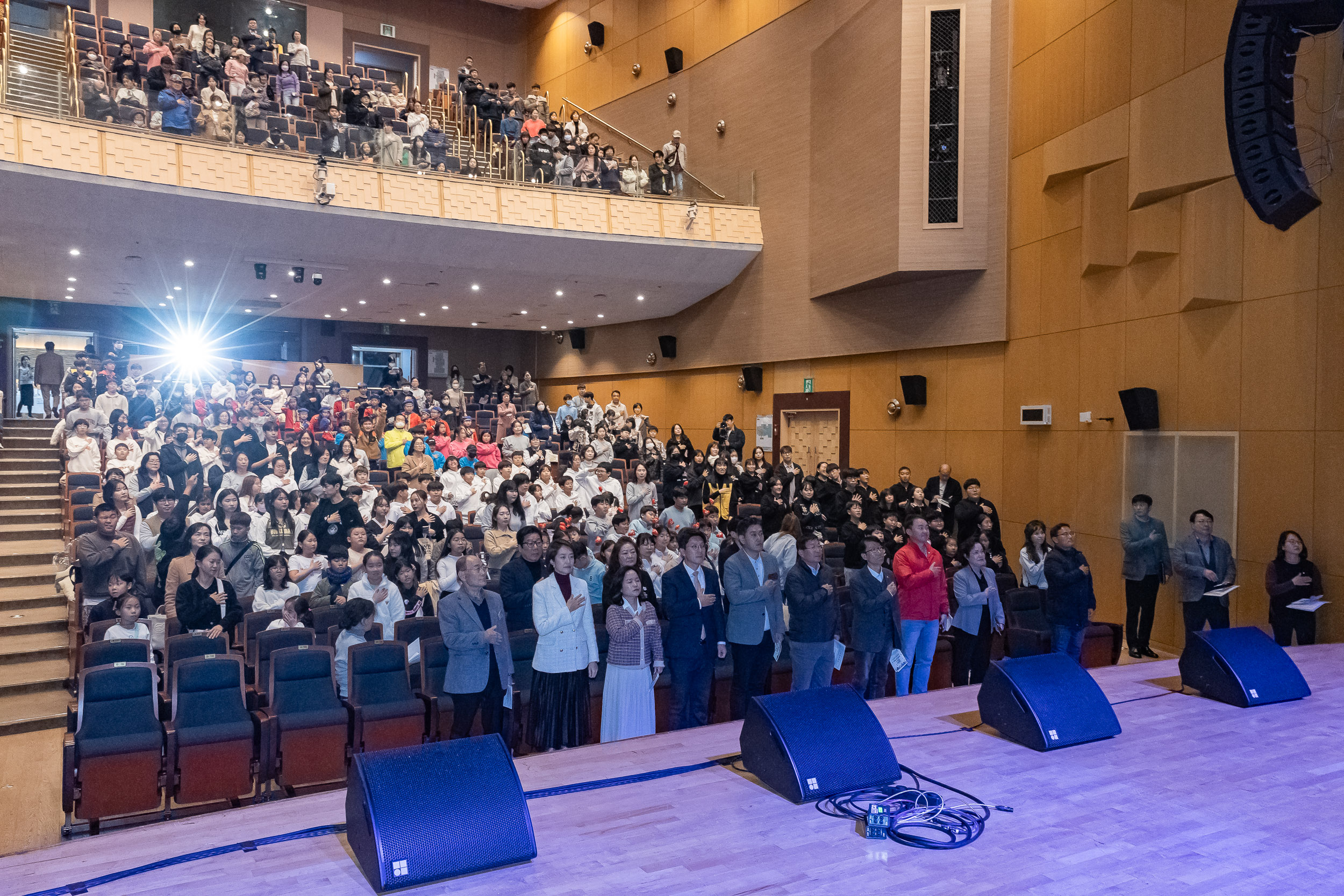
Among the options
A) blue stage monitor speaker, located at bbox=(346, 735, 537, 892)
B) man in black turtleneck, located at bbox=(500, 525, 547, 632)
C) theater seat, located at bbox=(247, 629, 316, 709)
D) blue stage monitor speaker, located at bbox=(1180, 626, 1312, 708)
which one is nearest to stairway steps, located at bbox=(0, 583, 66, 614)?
theater seat, located at bbox=(247, 629, 316, 709)

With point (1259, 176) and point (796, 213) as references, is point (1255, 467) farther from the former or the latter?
point (796, 213)

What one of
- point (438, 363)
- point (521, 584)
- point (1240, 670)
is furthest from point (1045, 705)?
point (438, 363)

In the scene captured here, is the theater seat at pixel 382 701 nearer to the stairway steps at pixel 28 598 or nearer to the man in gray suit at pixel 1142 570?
the stairway steps at pixel 28 598

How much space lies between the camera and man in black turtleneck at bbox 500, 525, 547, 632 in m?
5.39

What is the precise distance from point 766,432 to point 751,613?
8595 mm

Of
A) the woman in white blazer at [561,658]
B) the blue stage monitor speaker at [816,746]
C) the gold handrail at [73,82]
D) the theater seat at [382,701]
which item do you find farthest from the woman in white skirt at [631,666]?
the gold handrail at [73,82]

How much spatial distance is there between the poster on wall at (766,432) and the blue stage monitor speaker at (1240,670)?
375 inches

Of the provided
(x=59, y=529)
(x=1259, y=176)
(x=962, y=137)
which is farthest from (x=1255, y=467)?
(x=59, y=529)

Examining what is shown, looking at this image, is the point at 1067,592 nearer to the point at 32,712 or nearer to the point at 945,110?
the point at 945,110

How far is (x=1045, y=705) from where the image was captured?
328 cm

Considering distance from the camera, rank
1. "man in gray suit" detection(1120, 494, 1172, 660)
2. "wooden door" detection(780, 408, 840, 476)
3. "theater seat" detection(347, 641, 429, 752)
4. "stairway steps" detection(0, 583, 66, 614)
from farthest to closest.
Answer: "wooden door" detection(780, 408, 840, 476) → "man in gray suit" detection(1120, 494, 1172, 660) → "stairway steps" detection(0, 583, 66, 614) → "theater seat" detection(347, 641, 429, 752)

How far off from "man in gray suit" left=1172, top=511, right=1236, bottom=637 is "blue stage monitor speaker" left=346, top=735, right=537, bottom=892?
5665 millimetres

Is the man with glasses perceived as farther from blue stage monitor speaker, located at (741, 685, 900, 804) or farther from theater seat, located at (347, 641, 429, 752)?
theater seat, located at (347, 641, 429, 752)

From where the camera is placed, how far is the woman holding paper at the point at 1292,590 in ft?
19.2
